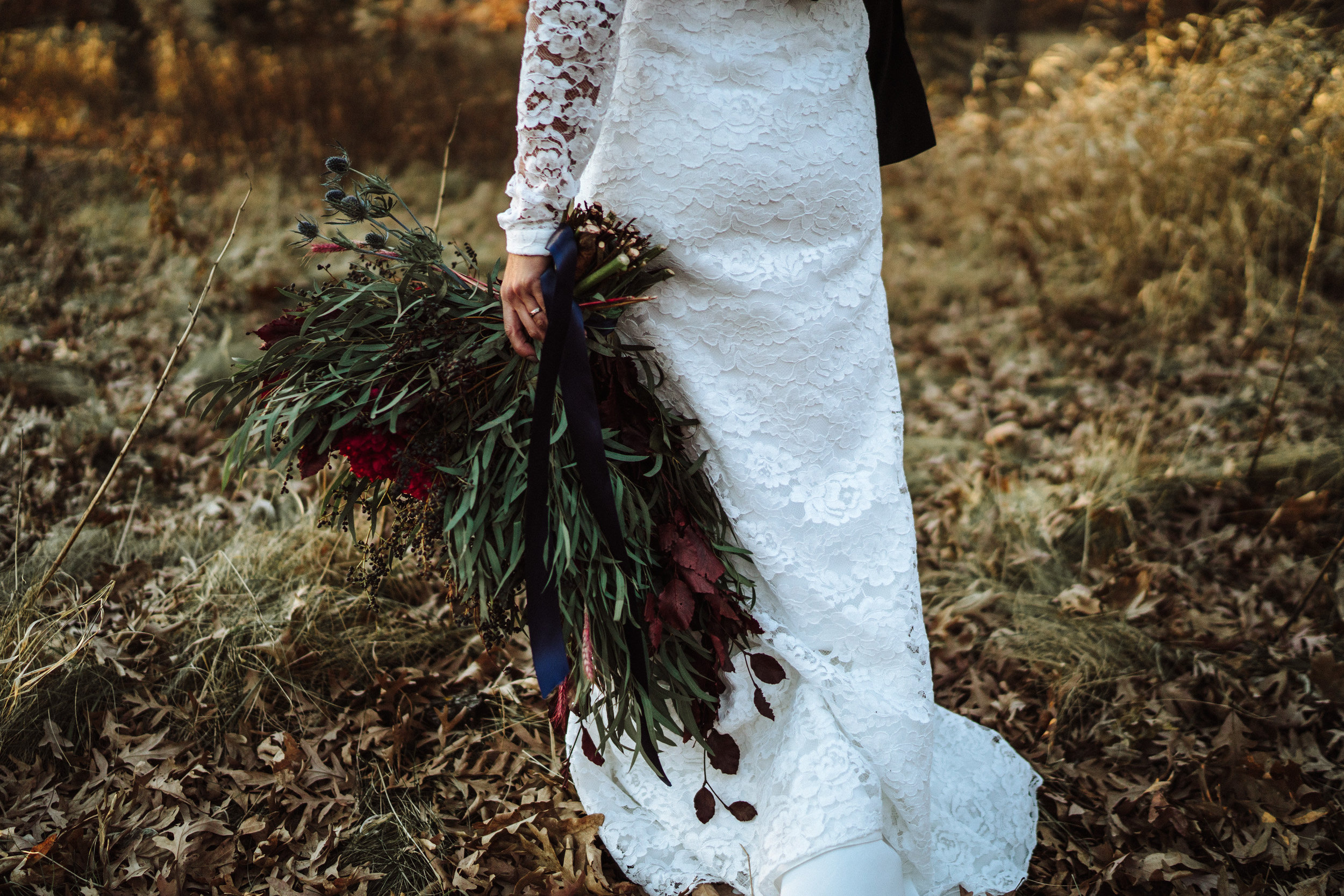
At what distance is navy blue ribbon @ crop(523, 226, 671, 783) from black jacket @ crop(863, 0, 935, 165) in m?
0.93

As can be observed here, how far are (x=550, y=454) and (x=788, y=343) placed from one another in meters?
0.52

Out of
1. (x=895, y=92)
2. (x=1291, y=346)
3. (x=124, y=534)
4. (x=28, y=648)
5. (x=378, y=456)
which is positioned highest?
(x=895, y=92)

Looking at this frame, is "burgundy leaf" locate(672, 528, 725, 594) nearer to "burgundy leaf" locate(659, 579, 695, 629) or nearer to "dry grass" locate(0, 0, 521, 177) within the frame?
"burgundy leaf" locate(659, 579, 695, 629)

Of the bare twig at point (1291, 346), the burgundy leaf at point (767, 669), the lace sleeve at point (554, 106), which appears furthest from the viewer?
the bare twig at point (1291, 346)

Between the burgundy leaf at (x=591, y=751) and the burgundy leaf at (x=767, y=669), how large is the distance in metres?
0.44

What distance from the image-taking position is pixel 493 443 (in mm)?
1396

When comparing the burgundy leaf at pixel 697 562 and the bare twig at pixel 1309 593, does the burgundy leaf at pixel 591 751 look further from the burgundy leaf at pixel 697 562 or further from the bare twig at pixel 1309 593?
the bare twig at pixel 1309 593

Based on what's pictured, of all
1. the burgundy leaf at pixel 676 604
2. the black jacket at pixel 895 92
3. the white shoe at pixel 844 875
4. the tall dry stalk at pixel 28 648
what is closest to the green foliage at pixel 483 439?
the burgundy leaf at pixel 676 604

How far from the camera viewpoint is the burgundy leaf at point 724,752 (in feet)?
5.41

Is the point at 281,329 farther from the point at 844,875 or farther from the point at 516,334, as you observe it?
the point at 844,875

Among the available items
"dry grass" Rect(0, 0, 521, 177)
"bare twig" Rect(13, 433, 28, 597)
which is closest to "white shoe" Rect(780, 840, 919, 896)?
"bare twig" Rect(13, 433, 28, 597)

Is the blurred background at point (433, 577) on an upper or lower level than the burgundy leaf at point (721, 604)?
lower

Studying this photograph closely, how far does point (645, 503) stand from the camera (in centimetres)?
151

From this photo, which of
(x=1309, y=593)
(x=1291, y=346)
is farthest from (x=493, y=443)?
(x=1291, y=346)
